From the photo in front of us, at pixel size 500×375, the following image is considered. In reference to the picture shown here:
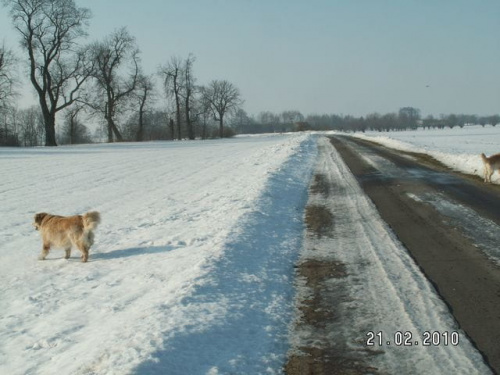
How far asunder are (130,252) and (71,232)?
3.25ft

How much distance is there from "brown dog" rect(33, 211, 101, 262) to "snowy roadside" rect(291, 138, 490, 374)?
3.38 m

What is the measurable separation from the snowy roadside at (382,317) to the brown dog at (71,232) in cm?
338

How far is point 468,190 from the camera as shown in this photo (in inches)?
490

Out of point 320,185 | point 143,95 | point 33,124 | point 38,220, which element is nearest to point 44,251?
point 38,220

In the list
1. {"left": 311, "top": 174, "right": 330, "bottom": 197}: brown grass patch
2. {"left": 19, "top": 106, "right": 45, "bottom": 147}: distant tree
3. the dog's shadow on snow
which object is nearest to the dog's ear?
the dog's shadow on snow

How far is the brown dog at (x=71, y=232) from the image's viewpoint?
677cm

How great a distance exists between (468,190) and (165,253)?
31.0ft

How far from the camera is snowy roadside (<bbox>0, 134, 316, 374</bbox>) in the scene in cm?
380

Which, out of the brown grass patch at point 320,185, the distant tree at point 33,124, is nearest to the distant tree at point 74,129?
the distant tree at point 33,124

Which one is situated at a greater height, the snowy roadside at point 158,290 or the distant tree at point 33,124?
the distant tree at point 33,124

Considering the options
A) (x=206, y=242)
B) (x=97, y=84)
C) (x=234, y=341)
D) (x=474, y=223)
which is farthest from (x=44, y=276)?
(x=97, y=84)

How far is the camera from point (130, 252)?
728cm

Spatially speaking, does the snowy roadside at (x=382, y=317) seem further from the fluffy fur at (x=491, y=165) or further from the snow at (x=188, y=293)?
the fluffy fur at (x=491, y=165)

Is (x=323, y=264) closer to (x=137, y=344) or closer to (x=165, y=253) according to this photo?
(x=165, y=253)
